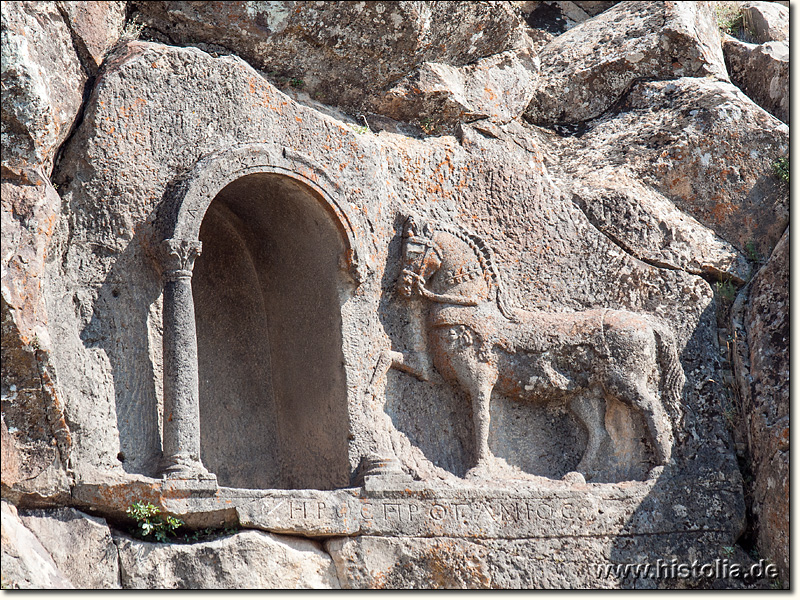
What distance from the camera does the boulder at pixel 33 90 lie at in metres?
7.11

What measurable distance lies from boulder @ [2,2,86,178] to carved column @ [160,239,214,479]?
97 cm

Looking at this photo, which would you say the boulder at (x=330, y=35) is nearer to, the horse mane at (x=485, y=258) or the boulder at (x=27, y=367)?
the horse mane at (x=485, y=258)

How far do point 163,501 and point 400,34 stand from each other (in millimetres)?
3903

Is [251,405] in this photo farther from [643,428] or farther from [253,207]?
[643,428]

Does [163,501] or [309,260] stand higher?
[309,260]

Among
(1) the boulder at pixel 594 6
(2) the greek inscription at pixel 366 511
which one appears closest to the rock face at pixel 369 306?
(2) the greek inscription at pixel 366 511

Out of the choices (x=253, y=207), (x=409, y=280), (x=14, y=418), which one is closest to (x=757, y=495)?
(x=409, y=280)

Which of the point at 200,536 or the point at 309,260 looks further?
the point at 309,260

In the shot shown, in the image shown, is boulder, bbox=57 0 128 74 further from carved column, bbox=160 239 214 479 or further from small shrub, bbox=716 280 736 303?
small shrub, bbox=716 280 736 303

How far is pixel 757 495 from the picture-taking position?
28.0 ft

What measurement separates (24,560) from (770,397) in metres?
5.27

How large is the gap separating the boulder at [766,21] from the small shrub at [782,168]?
1.81m

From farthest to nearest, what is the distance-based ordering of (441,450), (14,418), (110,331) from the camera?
(441,450) → (110,331) → (14,418)

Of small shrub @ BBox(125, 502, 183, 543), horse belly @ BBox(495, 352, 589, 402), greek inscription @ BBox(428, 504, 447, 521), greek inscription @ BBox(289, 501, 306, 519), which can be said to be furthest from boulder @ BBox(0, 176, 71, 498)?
horse belly @ BBox(495, 352, 589, 402)
